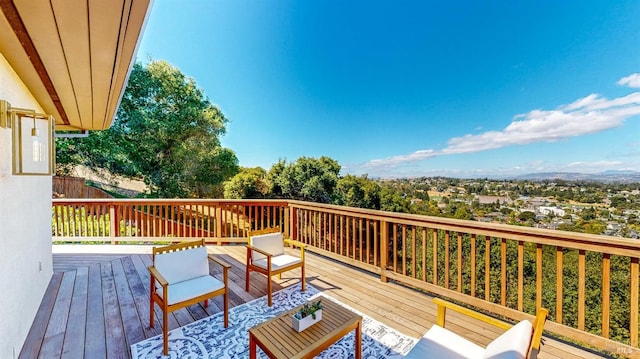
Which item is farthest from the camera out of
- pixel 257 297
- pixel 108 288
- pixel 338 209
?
pixel 338 209

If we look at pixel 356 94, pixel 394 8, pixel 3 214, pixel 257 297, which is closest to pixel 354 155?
pixel 356 94

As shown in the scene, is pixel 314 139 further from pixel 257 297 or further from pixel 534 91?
pixel 257 297

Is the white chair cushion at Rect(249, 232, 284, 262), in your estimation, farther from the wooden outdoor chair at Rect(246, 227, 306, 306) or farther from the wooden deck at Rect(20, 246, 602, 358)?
the wooden deck at Rect(20, 246, 602, 358)

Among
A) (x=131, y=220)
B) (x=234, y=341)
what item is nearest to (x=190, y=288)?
(x=234, y=341)

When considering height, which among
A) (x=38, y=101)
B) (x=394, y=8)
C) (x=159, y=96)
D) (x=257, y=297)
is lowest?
(x=257, y=297)

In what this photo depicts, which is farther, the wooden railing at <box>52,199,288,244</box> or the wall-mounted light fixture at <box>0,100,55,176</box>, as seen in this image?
the wooden railing at <box>52,199,288,244</box>

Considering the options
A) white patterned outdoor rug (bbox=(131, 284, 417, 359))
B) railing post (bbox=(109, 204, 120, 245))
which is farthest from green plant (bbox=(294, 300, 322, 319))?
railing post (bbox=(109, 204, 120, 245))

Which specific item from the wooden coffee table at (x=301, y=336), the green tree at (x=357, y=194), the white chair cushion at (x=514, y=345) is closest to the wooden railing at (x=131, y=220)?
the wooden coffee table at (x=301, y=336)

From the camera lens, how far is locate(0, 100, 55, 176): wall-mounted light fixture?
1790 mm

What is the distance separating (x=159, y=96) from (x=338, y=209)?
36.2 feet

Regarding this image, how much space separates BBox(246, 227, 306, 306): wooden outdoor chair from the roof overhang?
2.25 meters

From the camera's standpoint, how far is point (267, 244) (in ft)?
11.2

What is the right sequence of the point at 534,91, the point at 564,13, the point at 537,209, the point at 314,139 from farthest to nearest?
the point at 314,139 → the point at 534,91 → the point at 564,13 → the point at 537,209

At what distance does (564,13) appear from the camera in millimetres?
7000
